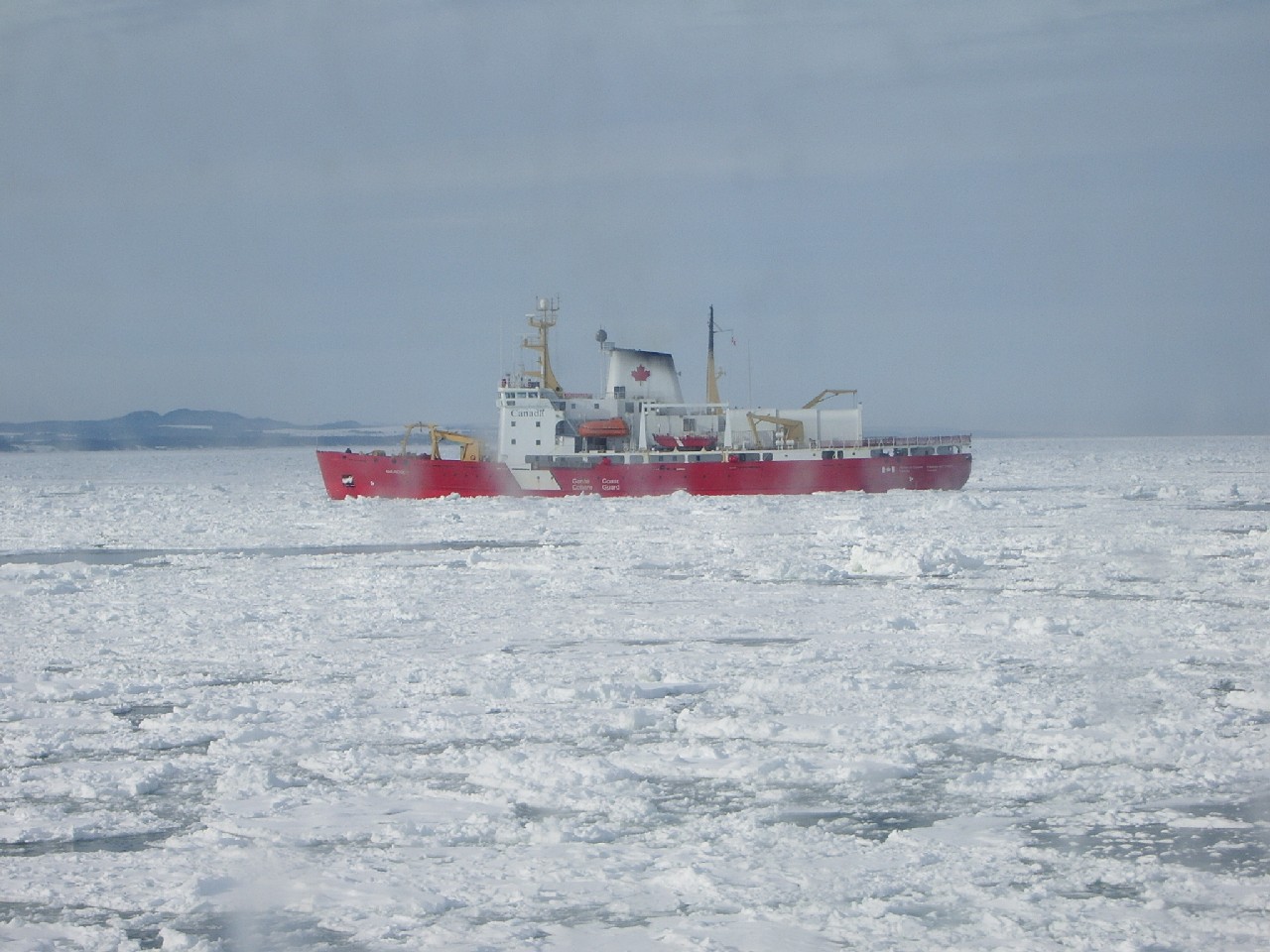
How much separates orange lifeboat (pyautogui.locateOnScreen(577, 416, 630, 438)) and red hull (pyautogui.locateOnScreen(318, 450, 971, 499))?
150 centimetres

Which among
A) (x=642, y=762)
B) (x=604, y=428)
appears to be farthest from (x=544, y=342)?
(x=642, y=762)

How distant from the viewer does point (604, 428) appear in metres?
37.6

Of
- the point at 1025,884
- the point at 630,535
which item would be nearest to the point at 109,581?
the point at 630,535

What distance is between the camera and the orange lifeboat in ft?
123

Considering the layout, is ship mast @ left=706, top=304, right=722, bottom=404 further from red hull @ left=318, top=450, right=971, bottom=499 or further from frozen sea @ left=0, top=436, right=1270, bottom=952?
frozen sea @ left=0, top=436, right=1270, bottom=952

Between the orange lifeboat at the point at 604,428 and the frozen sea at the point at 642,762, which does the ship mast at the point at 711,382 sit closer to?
the orange lifeboat at the point at 604,428

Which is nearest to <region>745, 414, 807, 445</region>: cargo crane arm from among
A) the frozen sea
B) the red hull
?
the red hull

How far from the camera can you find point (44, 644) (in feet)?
36.7

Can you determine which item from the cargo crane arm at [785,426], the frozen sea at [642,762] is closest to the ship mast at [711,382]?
the cargo crane arm at [785,426]

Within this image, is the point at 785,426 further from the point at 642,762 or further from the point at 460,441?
the point at 642,762

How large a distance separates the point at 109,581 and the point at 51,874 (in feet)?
39.0

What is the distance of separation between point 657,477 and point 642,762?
2910 centimetres

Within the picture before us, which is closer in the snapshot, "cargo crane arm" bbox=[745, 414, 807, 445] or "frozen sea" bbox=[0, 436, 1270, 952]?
"frozen sea" bbox=[0, 436, 1270, 952]

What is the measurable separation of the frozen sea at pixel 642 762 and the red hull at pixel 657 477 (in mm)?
19939
